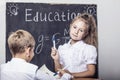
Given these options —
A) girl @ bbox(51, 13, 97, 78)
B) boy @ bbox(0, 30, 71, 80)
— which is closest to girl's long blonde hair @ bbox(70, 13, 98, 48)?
girl @ bbox(51, 13, 97, 78)

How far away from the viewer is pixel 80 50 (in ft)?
4.79

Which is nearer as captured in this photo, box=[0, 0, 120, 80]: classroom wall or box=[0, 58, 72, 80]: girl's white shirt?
box=[0, 58, 72, 80]: girl's white shirt

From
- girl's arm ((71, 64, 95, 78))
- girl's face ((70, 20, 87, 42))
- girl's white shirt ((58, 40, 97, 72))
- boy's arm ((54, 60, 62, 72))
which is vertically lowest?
girl's arm ((71, 64, 95, 78))

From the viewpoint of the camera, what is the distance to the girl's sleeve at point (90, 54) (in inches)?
57.4

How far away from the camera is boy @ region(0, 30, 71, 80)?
1.40 m

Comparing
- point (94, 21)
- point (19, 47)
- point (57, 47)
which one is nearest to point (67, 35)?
point (57, 47)

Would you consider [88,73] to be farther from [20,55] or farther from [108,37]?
[20,55]

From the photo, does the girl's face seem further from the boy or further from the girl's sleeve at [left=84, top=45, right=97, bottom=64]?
the boy

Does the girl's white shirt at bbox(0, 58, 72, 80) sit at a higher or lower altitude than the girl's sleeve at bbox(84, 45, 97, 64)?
lower

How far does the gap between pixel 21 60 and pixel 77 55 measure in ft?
1.15

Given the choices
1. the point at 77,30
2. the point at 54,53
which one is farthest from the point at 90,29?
the point at 54,53

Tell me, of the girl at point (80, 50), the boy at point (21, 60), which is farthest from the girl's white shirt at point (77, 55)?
the boy at point (21, 60)

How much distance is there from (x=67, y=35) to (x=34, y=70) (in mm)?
300

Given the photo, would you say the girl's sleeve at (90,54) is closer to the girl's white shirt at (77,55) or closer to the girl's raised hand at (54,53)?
the girl's white shirt at (77,55)
